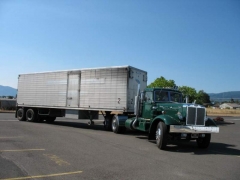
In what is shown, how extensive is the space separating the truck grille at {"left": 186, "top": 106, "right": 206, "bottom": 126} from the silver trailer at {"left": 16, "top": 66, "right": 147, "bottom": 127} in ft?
10.7

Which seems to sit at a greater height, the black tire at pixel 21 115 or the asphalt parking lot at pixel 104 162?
the black tire at pixel 21 115

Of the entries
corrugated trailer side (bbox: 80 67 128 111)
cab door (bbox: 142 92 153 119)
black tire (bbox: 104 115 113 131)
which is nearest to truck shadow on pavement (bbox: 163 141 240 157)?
cab door (bbox: 142 92 153 119)

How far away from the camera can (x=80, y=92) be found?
1723cm

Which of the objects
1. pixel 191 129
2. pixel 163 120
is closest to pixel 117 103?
pixel 163 120

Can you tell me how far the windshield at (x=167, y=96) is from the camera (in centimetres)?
1227

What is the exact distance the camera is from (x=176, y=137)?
10266mm

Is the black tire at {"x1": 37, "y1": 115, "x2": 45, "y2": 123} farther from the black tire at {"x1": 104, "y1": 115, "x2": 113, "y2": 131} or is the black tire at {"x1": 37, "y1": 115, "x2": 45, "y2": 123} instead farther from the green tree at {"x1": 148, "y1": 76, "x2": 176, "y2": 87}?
the green tree at {"x1": 148, "y1": 76, "x2": 176, "y2": 87}

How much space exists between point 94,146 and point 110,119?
6.47 m

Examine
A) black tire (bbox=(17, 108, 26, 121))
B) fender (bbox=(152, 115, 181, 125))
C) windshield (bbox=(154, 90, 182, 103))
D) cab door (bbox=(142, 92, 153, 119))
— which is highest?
windshield (bbox=(154, 90, 182, 103))

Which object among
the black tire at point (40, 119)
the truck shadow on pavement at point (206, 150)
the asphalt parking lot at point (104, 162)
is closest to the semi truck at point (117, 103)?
the black tire at point (40, 119)

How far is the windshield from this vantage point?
1227 cm

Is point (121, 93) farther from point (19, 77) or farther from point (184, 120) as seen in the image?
point (19, 77)

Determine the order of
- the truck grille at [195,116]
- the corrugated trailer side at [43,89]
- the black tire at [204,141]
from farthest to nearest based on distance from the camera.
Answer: the corrugated trailer side at [43,89] < the black tire at [204,141] < the truck grille at [195,116]

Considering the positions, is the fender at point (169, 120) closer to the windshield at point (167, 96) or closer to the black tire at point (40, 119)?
the windshield at point (167, 96)
